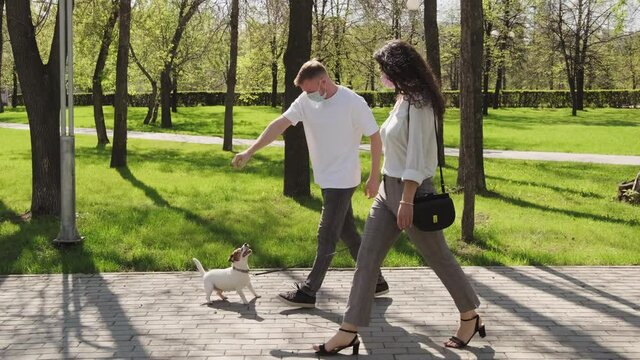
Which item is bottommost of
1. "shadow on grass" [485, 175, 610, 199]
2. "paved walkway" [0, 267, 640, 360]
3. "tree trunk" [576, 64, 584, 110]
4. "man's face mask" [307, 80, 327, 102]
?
"paved walkway" [0, 267, 640, 360]

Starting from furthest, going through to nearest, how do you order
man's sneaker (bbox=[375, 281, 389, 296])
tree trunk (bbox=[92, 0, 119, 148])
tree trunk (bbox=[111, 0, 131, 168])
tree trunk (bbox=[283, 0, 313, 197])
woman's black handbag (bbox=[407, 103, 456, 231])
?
tree trunk (bbox=[92, 0, 119, 148]) → tree trunk (bbox=[111, 0, 131, 168]) → tree trunk (bbox=[283, 0, 313, 197]) → man's sneaker (bbox=[375, 281, 389, 296]) → woman's black handbag (bbox=[407, 103, 456, 231])

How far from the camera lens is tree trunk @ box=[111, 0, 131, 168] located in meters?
14.0

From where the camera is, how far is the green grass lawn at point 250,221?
671 cm

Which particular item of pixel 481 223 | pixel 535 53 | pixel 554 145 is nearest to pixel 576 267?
pixel 481 223

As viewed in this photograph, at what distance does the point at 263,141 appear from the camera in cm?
477

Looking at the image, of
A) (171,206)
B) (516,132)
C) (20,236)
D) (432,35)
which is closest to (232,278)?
(20,236)

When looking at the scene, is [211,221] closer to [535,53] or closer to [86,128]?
[86,128]

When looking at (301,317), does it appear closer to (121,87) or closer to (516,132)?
(121,87)

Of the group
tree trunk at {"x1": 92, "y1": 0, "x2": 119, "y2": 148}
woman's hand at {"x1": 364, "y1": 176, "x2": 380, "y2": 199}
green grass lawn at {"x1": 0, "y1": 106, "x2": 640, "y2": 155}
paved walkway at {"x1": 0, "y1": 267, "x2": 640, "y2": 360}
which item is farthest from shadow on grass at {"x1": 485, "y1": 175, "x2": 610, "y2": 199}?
tree trunk at {"x1": 92, "y1": 0, "x2": 119, "y2": 148}

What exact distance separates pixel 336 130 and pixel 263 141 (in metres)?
0.54

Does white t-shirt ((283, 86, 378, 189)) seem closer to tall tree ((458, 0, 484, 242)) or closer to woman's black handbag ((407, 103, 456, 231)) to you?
woman's black handbag ((407, 103, 456, 231))

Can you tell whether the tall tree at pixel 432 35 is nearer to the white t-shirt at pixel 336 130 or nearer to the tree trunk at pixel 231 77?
the tree trunk at pixel 231 77

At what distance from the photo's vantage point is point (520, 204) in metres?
10.5

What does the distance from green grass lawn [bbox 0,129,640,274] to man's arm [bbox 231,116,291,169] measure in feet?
6.65
